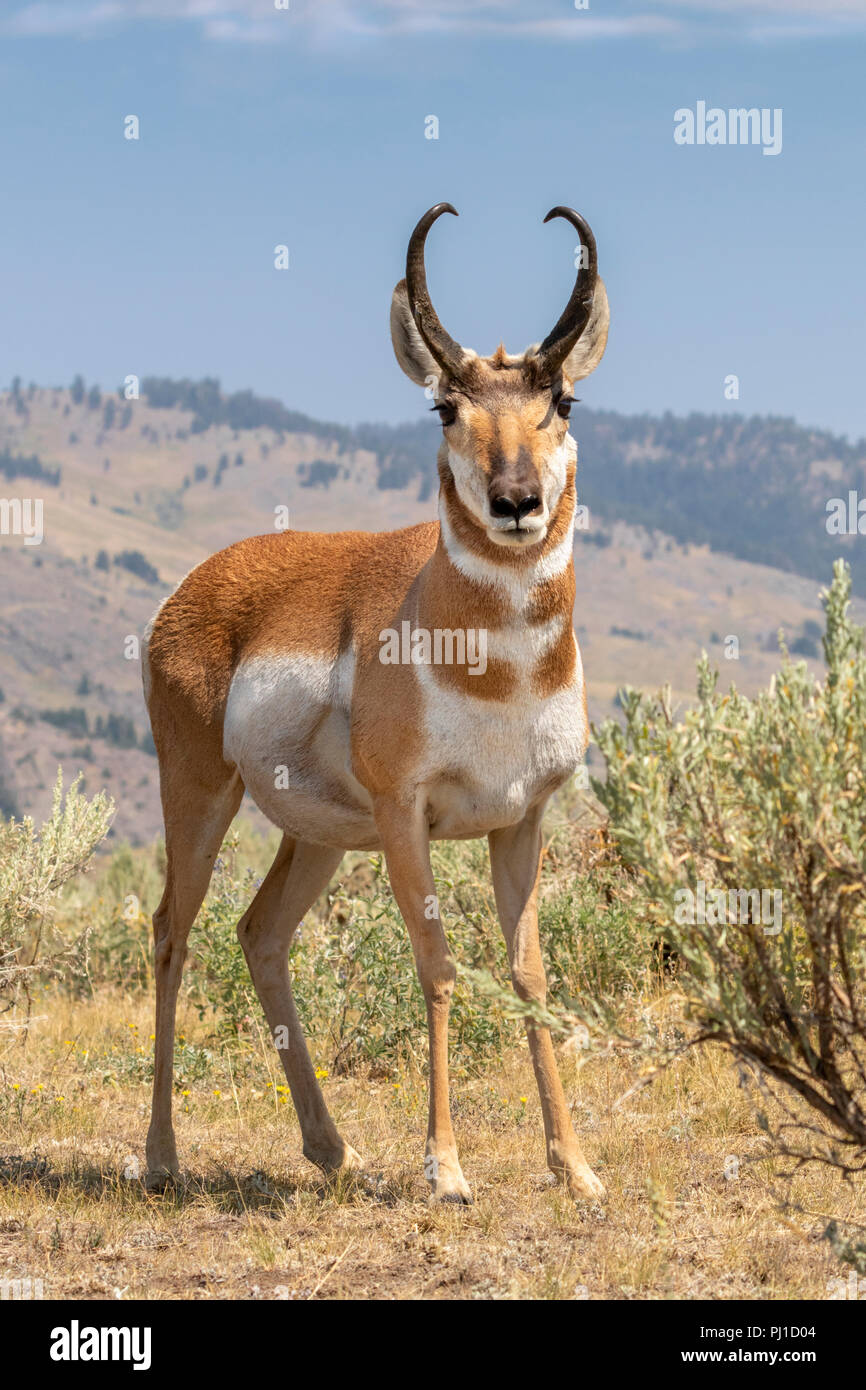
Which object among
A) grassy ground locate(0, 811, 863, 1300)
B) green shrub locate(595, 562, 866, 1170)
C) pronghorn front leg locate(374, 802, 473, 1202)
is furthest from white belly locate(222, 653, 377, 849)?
green shrub locate(595, 562, 866, 1170)

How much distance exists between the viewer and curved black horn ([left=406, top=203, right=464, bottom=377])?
A: 5910 mm

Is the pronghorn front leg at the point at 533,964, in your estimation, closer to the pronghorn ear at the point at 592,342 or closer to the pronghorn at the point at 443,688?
the pronghorn at the point at 443,688

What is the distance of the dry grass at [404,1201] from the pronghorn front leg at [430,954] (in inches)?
7.7

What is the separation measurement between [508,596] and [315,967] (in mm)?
4121

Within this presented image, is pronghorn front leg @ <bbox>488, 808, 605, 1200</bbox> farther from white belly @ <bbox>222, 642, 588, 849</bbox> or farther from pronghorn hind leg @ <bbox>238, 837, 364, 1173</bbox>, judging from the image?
pronghorn hind leg @ <bbox>238, 837, 364, 1173</bbox>

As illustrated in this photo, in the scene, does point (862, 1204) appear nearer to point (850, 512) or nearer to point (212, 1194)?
point (212, 1194)

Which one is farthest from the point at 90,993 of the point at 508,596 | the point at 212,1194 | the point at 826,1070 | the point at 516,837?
the point at 826,1070

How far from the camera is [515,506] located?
5.42m

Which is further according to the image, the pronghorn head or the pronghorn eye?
the pronghorn eye

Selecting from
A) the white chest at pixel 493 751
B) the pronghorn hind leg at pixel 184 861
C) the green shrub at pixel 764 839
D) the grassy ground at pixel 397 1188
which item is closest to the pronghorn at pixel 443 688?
the white chest at pixel 493 751

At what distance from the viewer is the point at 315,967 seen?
9.30 meters

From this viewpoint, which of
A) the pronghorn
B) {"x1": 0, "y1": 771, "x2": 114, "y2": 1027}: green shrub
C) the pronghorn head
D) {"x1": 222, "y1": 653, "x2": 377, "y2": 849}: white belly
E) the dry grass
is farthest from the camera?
{"x1": 0, "y1": 771, "x2": 114, "y2": 1027}: green shrub

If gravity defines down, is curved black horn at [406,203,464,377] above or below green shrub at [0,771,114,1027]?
above

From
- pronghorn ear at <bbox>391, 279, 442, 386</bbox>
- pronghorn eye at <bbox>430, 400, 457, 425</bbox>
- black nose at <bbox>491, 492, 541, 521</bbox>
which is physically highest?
pronghorn ear at <bbox>391, 279, 442, 386</bbox>
